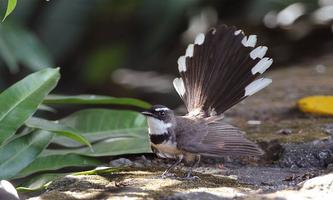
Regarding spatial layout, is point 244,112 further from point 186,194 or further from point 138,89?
point 138,89

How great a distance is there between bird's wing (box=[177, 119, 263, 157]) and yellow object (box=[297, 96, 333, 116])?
3.06ft

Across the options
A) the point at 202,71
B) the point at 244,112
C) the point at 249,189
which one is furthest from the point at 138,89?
the point at 249,189

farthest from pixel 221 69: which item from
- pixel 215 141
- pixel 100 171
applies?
pixel 100 171

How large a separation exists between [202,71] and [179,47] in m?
3.27

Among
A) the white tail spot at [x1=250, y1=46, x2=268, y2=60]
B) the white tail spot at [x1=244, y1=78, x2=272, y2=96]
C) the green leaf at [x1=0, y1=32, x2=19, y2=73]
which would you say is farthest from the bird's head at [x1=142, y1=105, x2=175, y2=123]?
the green leaf at [x1=0, y1=32, x2=19, y2=73]

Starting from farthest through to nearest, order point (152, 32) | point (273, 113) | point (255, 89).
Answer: point (152, 32) → point (273, 113) → point (255, 89)

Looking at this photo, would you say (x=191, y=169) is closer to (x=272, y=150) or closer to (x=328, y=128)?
(x=272, y=150)

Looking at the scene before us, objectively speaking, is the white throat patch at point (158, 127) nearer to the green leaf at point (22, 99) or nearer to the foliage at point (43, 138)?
the foliage at point (43, 138)

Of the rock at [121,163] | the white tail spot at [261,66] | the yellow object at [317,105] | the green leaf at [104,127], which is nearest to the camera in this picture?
the rock at [121,163]

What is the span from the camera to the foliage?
3684 mm

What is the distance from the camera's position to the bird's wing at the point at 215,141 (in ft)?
11.0

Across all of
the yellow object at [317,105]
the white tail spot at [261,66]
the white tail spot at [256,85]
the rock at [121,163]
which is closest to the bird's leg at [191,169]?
the rock at [121,163]

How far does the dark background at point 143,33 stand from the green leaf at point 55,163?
2393 mm

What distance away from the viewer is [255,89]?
12.8ft
